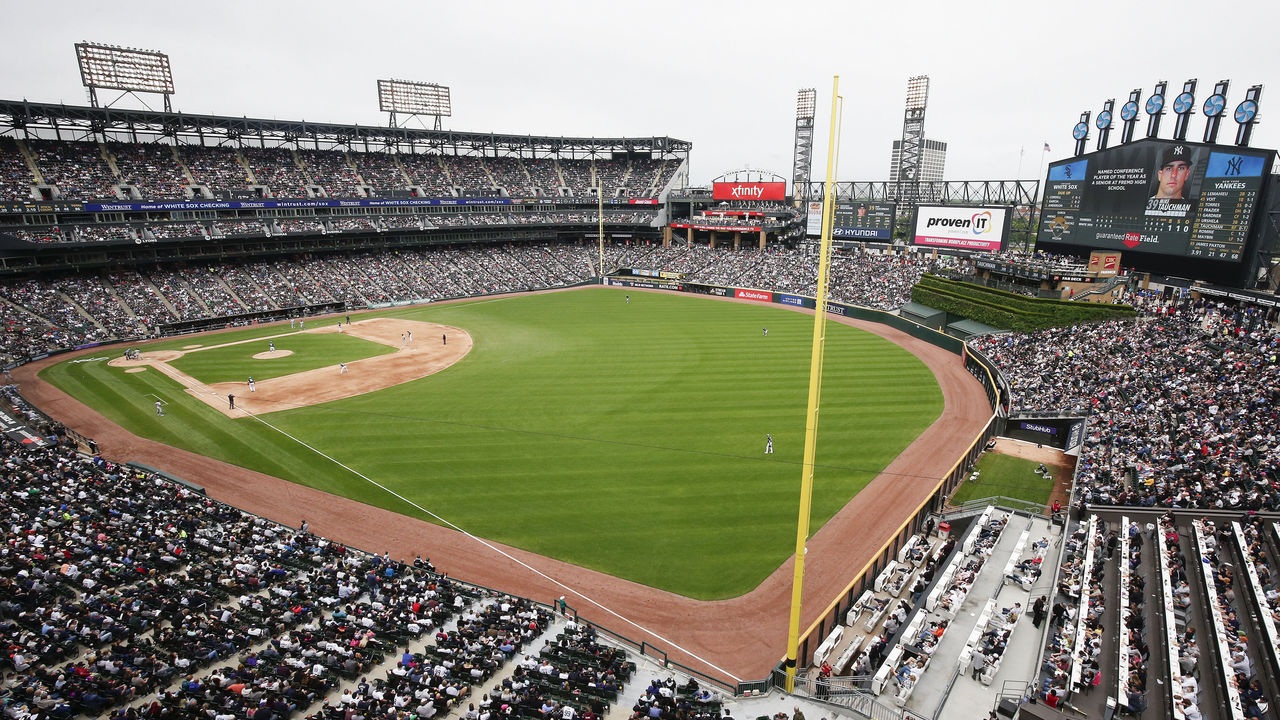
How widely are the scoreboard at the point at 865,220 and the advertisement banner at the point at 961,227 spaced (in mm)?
5456

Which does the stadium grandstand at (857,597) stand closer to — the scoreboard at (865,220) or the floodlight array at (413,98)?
the scoreboard at (865,220)

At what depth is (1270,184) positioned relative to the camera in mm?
31250

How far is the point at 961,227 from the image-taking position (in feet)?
181

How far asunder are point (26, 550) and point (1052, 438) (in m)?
35.3

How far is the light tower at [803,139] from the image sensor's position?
90750 millimetres

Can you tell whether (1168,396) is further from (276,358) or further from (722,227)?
(722,227)

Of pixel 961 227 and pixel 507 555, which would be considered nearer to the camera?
pixel 507 555

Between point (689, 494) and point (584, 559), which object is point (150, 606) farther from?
point (689, 494)

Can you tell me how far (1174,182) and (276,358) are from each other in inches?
2203

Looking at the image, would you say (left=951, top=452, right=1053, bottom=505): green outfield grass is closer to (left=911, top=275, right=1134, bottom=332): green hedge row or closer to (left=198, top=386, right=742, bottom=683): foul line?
(left=198, top=386, right=742, bottom=683): foul line

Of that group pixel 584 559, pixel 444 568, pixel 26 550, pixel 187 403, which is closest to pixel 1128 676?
pixel 584 559

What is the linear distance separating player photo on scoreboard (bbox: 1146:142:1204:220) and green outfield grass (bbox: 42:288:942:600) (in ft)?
53.1

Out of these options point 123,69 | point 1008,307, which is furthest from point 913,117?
point 123,69

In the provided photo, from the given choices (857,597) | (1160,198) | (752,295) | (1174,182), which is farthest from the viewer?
(752,295)
